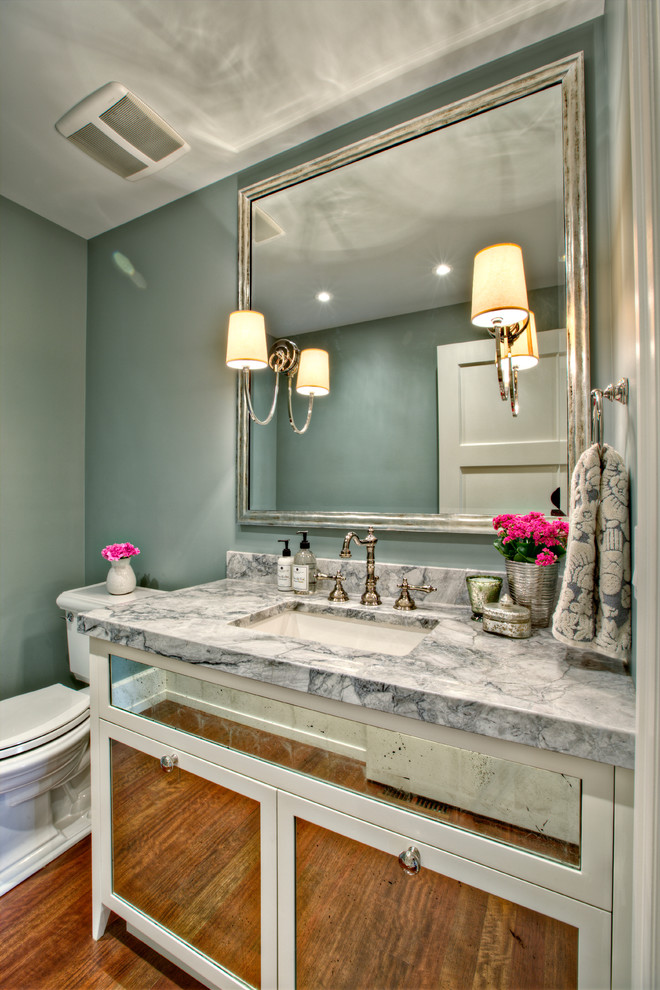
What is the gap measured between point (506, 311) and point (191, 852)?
1450 mm

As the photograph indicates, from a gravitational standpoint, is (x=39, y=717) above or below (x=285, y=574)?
below

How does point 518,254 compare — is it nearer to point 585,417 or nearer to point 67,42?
point 585,417

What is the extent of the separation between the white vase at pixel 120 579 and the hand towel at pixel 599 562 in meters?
1.61

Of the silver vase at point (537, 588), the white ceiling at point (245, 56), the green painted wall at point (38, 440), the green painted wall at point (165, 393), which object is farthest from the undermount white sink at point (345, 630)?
the white ceiling at point (245, 56)

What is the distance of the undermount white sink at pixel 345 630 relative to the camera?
1.16m

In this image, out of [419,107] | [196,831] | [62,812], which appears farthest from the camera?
[62,812]

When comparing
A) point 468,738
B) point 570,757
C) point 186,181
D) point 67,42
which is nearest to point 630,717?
point 570,757

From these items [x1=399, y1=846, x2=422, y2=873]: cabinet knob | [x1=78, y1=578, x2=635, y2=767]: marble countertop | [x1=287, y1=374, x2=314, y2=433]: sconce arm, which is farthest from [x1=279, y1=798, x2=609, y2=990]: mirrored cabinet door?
→ [x1=287, y1=374, x2=314, y2=433]: sconce arm

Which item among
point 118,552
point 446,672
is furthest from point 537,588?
point 118,552

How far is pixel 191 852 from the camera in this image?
3.24 feet

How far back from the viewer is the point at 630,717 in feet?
2.04

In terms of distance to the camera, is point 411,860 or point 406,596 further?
point 406,596

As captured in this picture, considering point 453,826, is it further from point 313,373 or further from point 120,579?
point 120,579

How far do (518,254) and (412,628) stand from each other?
38.6 inches
